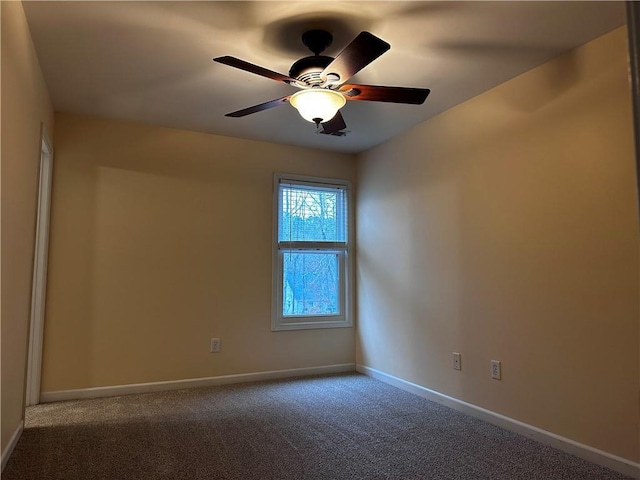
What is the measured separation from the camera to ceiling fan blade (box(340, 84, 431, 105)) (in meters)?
2.19

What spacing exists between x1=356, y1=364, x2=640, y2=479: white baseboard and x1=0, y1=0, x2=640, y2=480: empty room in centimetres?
2

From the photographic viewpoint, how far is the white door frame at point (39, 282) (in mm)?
3109

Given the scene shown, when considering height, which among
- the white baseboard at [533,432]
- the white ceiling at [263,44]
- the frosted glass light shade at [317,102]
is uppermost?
the white ceiling at [263,44]

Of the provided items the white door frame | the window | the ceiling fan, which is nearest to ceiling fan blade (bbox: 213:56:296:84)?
the ceiling fan

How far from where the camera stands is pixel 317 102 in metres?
2.18

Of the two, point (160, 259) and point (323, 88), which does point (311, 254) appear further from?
point (323, 88)

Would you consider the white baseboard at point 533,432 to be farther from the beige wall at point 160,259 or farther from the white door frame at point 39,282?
the white door frame at point 39,282

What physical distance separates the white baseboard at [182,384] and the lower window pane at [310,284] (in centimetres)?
54

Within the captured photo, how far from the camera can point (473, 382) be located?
296cm

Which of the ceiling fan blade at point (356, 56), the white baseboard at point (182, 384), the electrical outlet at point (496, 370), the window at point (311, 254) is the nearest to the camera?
the ceiling fan blade at point (356, 56)

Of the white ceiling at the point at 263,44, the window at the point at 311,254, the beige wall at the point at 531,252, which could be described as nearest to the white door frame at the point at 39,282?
the white ceiling at the point at 263,44

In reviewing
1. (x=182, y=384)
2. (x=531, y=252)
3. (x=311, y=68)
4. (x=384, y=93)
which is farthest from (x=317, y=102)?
(x=182, y=384)

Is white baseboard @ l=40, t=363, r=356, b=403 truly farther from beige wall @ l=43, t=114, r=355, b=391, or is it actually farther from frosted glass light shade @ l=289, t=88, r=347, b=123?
frosted glass light shade @ l=289, t=88, r=347, b=123

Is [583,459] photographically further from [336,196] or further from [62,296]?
[62,296]
